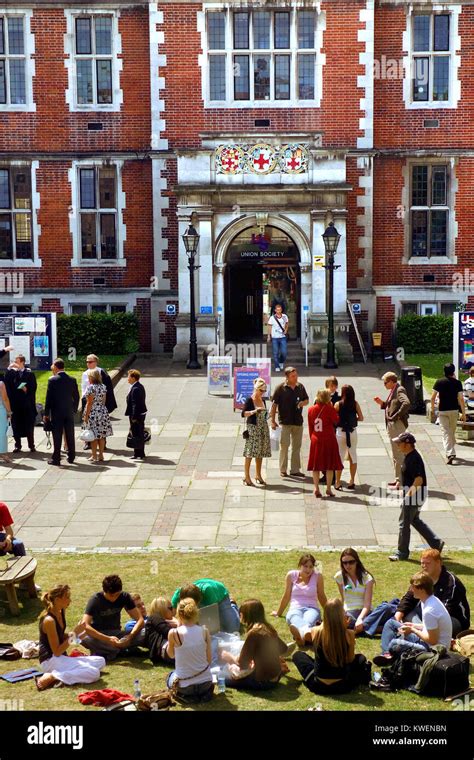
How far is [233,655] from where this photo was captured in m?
10.3

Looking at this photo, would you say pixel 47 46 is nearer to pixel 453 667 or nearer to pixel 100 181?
pixel 100 181

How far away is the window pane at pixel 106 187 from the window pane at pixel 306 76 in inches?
199

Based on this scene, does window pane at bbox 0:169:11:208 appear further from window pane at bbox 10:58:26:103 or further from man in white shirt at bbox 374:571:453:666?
man in white shirt at bbox 374:571:453:666

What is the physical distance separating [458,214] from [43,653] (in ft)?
70.7

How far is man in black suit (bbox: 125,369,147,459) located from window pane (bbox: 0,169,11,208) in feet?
41.7

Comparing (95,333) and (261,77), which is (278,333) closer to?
(95,333)

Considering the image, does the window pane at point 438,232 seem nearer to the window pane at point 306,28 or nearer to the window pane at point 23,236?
the window pane at point 306,28

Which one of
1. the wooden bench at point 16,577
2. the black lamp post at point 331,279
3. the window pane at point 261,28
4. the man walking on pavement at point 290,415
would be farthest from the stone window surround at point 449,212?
the wooden bench at point 16,577

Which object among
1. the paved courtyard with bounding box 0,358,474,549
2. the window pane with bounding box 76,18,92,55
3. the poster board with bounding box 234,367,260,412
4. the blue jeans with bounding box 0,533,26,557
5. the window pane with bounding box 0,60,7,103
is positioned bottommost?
the paved courtyard with bounding box 0,358,474,549

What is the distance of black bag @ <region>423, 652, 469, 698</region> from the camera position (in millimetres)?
9672

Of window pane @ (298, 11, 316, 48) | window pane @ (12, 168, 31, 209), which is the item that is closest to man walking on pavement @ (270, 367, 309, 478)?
window pane @ (298, 11, 316, 48)

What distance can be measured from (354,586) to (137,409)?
756 cm

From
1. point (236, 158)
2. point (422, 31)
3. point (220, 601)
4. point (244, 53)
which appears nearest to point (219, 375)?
point (236, 158)
